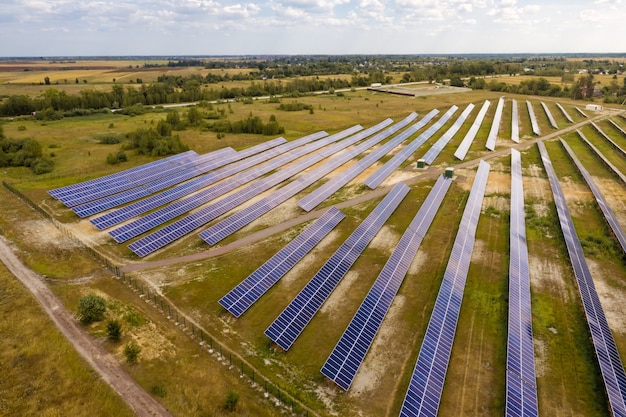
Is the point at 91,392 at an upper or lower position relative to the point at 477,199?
lower

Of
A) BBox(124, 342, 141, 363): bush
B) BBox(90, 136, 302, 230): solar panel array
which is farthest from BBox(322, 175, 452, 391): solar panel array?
BBox(90, 136, 302, 230): solar panel array

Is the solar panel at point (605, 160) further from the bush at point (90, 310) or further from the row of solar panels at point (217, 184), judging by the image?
the bush at point (90, 310)

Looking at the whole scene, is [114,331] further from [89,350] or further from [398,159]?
[398,159]

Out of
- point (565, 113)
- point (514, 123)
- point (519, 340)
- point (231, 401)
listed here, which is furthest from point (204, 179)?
point (565, 113)

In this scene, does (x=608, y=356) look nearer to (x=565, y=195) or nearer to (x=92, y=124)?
(x=565, y=195)

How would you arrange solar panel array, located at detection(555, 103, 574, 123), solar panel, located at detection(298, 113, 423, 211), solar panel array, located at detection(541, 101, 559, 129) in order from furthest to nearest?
solar panel array, located at detection(555, 103, 574, 123), solar panel array, located at detection(541, 101, 559, 129), solar panel, located at detection(298, 113, 423, 211)

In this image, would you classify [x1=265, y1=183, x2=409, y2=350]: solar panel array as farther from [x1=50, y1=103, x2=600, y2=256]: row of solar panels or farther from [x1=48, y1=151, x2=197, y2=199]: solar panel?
[x1=48, y1=151, x2=197, y2=199]: solar panel

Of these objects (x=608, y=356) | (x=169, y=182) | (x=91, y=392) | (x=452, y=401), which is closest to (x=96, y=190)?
(x=169, y=182)
